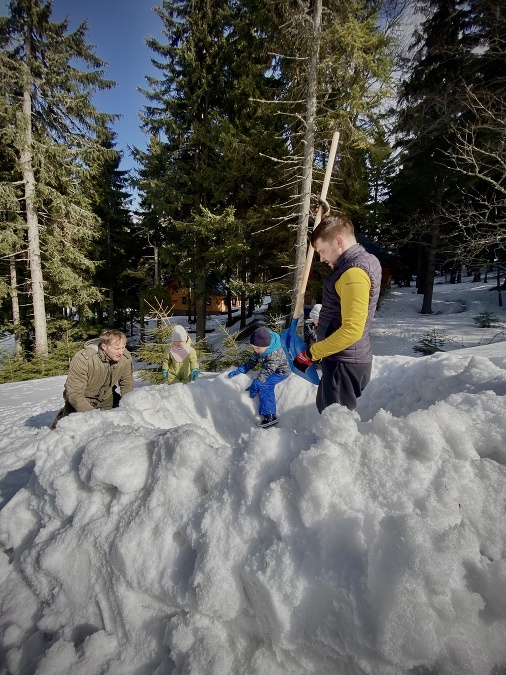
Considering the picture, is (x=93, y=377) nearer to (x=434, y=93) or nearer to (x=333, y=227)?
(x=333, y=227)

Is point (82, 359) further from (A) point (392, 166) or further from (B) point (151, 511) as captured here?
(A) point (392, 166)

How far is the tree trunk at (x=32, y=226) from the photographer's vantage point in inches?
392

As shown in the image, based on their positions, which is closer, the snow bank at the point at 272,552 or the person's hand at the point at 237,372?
the snow bank at the point at 272,552

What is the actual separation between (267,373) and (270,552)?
262cm

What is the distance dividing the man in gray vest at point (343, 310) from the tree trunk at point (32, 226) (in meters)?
12.3

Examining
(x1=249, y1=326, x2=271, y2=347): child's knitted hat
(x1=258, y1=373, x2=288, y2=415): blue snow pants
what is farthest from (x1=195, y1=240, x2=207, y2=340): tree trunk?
(x1=258, y1=373, x2=288, y2=415): blue snow pants

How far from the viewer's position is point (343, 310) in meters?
2.07

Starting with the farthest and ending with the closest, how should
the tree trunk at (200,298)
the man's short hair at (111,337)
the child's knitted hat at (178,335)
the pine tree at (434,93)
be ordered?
the tree trunk at (200,298), the pine tree at (434,93), the child's knitted hat at (178,335), the man's short hair at (111,337)

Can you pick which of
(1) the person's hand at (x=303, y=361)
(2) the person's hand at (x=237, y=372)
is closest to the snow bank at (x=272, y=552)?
(1) the person's hand at (x=303, y=361)

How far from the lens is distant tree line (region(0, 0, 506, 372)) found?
7.76 metres

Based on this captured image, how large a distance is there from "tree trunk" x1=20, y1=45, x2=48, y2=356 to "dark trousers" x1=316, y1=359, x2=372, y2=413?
1227cm

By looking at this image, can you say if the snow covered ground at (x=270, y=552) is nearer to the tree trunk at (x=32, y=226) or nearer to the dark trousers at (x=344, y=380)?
the dark trousers at (x=344, y=380)

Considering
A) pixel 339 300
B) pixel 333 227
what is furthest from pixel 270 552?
pixel 333 227

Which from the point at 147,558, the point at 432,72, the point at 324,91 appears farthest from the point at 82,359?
the point at 432,72
